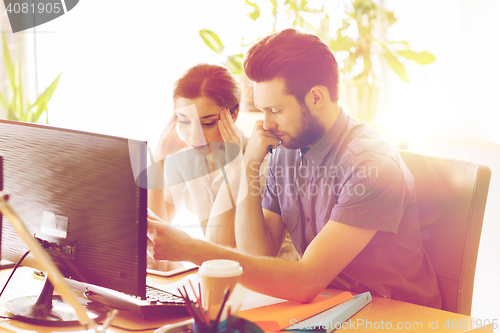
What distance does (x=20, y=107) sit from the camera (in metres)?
2.41

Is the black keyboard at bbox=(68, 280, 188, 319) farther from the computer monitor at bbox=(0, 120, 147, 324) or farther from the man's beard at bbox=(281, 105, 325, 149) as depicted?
the man's beard at bbox=(281, 105, 325, 149)

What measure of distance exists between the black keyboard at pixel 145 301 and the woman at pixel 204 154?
0.70 metres

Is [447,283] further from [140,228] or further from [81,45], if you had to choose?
[81,45]

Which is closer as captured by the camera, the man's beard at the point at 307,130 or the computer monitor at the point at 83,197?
the computer monitor at the point at 83,197

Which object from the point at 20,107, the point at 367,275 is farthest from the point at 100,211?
the point at 20,107

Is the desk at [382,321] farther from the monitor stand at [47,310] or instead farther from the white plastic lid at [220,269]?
the white plastic lid at [220,269]

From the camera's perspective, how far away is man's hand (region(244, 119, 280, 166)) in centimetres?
149

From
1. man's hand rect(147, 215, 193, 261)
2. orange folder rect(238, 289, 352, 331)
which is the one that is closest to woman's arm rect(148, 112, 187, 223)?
man's hand rect(147, 215, 193, 261)

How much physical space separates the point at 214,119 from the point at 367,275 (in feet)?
2.78

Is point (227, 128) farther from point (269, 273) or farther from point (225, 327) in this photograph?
point (225, 327)

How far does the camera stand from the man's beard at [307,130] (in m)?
1.34

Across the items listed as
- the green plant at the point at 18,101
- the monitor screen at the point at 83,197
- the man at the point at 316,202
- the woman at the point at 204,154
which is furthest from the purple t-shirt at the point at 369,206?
the green plant at the point at 18,101

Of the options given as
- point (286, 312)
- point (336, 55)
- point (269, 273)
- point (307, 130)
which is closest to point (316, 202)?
point (307, 130)

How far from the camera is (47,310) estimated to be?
0.95 meters
